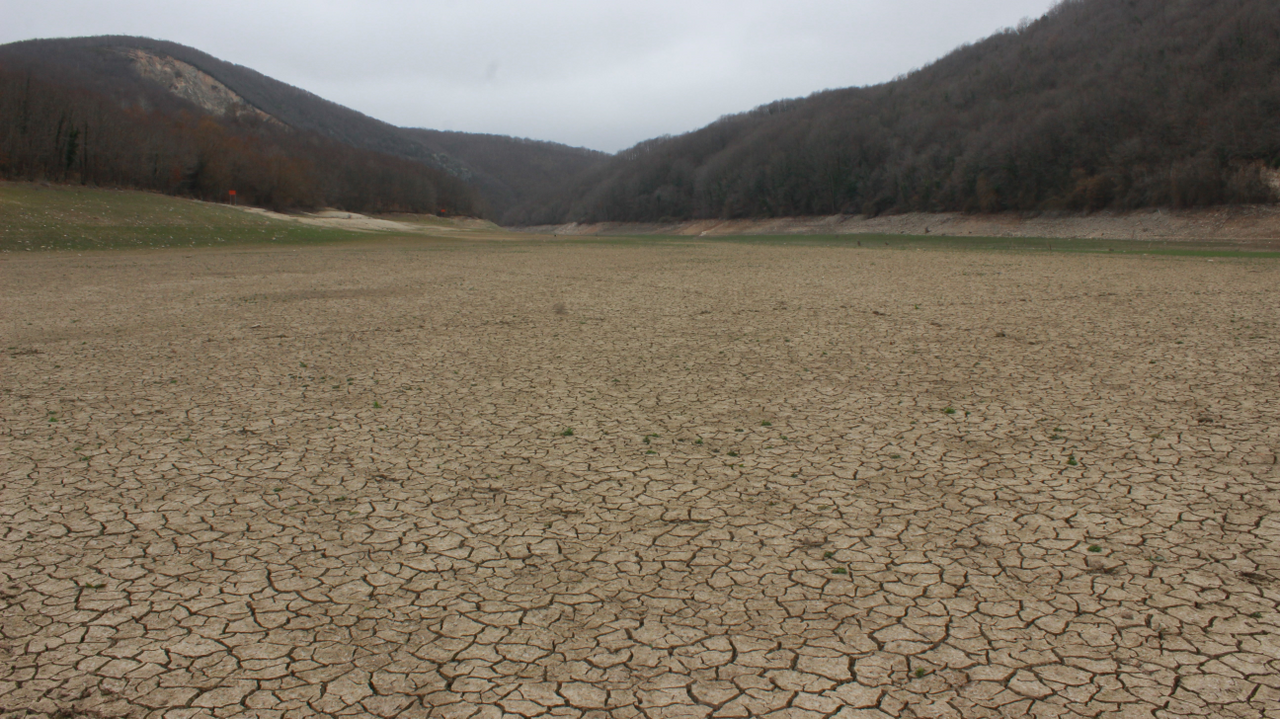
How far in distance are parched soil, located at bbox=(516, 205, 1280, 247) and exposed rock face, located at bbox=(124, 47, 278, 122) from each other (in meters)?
121

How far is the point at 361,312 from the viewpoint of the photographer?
48.4 ft

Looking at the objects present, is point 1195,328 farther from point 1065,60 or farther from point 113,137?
point 1065,60

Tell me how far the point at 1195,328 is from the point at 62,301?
21.0 metres

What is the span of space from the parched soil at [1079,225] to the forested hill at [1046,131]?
72.3 inches

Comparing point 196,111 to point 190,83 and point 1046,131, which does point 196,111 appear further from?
point 1046,131

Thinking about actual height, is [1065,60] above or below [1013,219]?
above

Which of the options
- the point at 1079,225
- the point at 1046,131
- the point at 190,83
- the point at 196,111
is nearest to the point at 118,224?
the point at 1079,225

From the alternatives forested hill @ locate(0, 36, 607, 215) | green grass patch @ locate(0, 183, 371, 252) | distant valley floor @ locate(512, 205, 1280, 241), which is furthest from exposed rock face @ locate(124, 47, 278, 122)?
distant valley floor @ locate(512, 205, 1280, 241)

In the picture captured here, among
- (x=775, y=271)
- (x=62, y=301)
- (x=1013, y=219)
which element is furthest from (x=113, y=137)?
(x=1013, y=219)

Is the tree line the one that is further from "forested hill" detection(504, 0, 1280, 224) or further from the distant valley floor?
the distant valley floor

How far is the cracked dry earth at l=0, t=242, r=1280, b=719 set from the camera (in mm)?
3195

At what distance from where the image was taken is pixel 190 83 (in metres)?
159

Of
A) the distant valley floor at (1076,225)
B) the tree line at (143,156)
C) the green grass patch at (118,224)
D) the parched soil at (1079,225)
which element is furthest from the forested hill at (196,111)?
the parched soil at (1079,225)

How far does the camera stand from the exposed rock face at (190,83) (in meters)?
153
